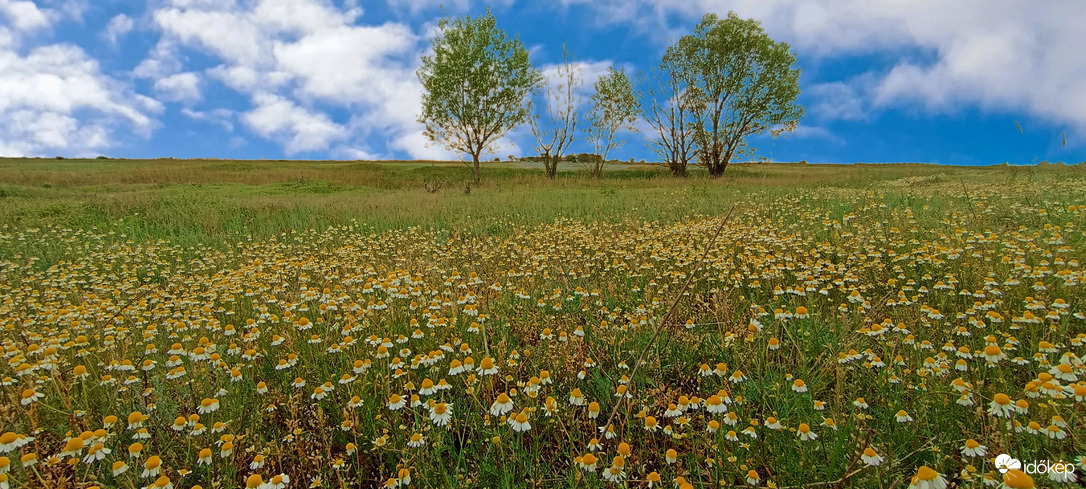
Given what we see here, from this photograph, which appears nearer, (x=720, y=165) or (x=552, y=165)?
(x=720, y=165)

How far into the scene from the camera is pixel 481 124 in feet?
106

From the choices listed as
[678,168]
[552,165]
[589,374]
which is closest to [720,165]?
[678,168]

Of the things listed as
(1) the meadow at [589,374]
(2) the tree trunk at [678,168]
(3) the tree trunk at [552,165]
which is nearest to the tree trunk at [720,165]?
(2) the tree trunk at [678,168]

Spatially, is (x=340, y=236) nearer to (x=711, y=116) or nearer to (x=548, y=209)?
(x=548, y=209)

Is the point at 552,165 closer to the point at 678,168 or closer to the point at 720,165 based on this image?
the point at 678,168

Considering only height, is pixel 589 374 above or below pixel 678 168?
below

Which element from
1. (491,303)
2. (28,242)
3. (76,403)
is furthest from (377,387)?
(28,242)

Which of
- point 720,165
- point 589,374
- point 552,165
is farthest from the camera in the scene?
point 552,165

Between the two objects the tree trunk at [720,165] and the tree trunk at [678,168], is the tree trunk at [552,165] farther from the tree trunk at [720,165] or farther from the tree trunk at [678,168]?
the tree trunk at [720,165]

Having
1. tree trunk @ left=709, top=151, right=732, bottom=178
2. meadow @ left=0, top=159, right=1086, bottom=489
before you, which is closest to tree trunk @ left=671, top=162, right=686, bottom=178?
tree trunk @ left=709, top=151, right=732, bottom=178

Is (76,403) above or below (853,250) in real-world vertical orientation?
below

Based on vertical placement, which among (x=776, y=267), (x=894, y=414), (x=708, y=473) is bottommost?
(x=708, y=473)

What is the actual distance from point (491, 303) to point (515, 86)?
1208 inches

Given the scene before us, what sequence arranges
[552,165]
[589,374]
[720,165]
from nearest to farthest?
[589,374] → [720,165] → [552,165]
